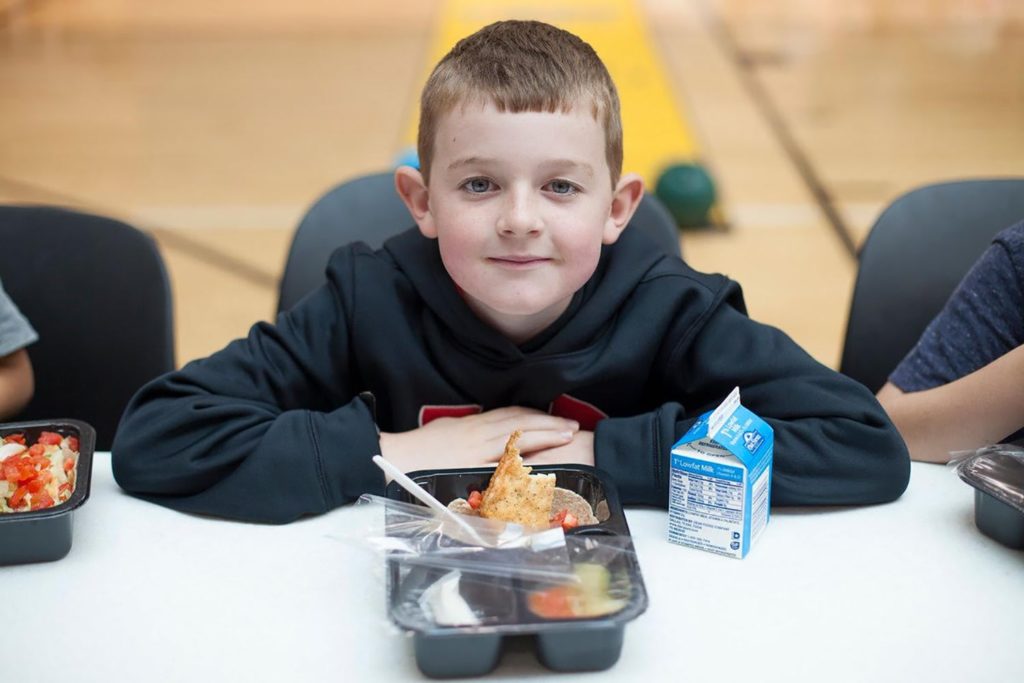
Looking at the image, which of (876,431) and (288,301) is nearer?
(876,431)

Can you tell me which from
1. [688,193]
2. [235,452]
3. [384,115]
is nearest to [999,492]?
[235,452]

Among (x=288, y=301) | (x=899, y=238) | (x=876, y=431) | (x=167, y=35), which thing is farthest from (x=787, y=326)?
(x=167, y=35)

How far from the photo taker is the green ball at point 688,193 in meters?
3.64

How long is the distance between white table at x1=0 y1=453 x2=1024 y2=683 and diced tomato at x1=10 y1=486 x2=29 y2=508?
58 mm

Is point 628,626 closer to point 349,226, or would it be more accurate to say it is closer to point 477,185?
point 477,185

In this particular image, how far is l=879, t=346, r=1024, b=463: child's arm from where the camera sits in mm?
1253

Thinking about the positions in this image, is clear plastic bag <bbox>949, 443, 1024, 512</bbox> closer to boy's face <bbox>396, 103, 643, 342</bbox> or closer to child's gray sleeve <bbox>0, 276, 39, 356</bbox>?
boy's face <bbox>396, 103, 643, 342</bbox>

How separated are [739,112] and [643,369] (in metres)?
3.92

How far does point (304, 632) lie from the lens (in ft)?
3.03

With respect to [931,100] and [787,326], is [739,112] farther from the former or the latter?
[787,326]

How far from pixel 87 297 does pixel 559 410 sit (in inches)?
29.2

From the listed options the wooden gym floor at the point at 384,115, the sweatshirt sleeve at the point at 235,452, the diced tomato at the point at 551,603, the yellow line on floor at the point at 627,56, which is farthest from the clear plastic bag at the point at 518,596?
the yellow line on floor at the point at 627,56

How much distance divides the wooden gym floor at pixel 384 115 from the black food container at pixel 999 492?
2.11ft

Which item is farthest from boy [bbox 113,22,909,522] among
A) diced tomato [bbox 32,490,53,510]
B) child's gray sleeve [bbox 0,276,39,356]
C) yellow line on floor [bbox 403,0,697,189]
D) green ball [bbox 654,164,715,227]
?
green ball [bbox 654,164,715,227]
